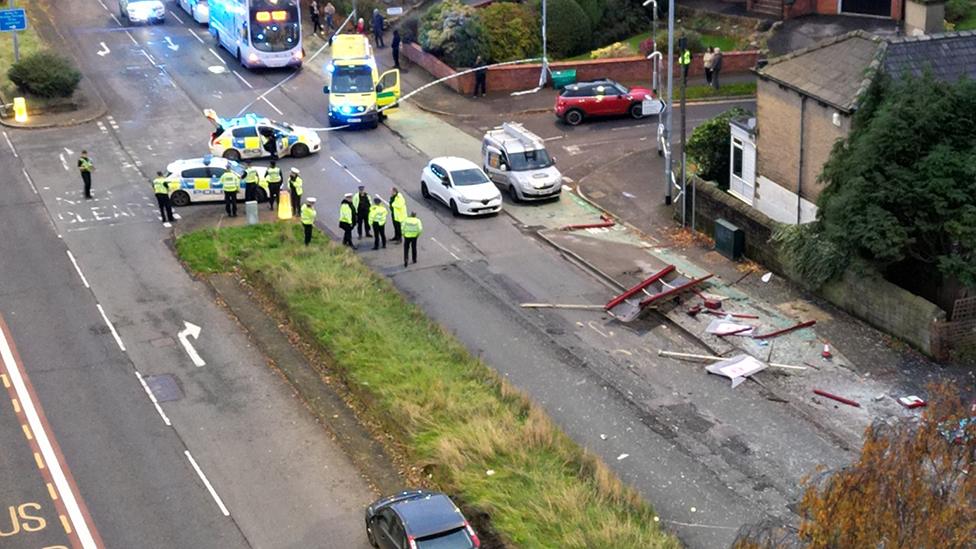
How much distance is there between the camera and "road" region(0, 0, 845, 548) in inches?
954

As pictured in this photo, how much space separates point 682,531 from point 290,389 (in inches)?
357

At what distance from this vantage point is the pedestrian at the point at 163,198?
1517 inches

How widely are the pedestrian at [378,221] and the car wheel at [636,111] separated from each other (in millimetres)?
14300

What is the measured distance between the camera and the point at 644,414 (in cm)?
2728

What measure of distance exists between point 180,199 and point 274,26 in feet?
56.3

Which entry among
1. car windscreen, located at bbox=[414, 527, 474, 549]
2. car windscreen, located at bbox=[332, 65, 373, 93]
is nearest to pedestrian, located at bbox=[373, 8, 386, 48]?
car windscreen, located at bbox=[332, 65, 373, 93]

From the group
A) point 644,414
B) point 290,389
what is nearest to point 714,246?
point 644,414

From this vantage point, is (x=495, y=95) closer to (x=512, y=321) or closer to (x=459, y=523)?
(x=512, y=321)

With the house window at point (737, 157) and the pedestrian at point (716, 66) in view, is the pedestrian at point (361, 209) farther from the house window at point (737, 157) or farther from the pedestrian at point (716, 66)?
the pedestrian at point (716, 66)

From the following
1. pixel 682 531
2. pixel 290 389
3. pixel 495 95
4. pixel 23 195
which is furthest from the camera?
pixel 495 95

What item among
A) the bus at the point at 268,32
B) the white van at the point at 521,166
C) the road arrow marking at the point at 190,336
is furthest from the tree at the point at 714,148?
the bus at the point at 268,32

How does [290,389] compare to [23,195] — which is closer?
[290,389]

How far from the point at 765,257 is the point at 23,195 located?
21.3 meters

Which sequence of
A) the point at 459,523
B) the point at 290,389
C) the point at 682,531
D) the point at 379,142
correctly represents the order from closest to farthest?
the point at 459,523 → the point at 682,531 → the point at 290,389 → the point at 379,142
